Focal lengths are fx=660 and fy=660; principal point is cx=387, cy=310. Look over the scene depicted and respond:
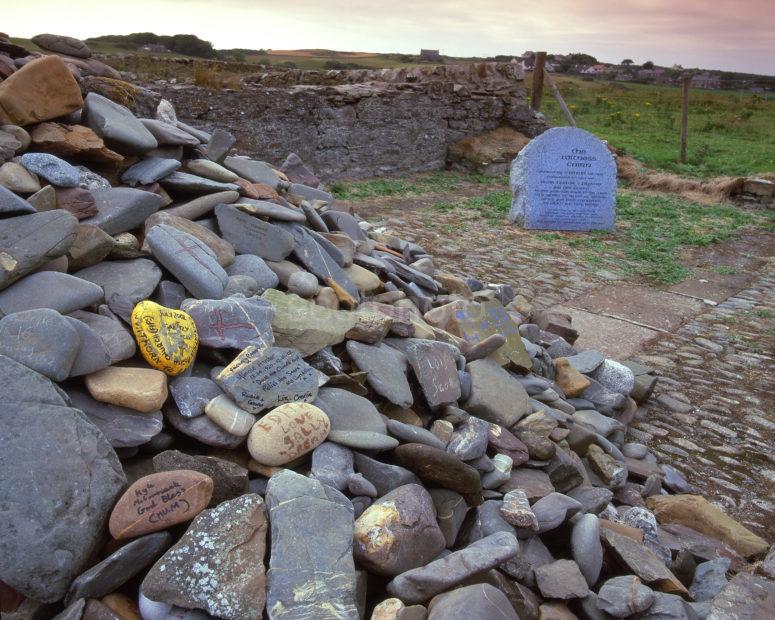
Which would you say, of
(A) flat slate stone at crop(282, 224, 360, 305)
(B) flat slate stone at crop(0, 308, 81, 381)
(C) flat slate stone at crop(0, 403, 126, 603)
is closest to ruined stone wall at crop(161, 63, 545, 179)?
(A) flat slate stone at crop(282, 224, 360, 305)

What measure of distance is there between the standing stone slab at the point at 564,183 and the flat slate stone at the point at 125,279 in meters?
6.66

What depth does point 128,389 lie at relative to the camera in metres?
2.29

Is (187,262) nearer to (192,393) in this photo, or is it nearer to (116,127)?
(192,393)

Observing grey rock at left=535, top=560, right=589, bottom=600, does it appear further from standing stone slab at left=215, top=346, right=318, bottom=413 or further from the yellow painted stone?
the yellow painted stone

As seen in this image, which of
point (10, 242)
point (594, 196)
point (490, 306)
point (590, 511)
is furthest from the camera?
point (594, 196)

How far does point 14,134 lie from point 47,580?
2339mm

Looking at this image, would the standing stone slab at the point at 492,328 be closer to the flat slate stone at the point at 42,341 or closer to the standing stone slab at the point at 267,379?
the standing stone slab at the point at 267,379

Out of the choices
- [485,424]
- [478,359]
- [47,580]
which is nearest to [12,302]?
[47,580]

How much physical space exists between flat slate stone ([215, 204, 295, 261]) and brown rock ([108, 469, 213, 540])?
1.77 meters

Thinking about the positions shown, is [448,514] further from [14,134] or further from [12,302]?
[14,134]

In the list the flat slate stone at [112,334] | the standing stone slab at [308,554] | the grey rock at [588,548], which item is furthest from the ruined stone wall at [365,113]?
the grey rock at [588,548]

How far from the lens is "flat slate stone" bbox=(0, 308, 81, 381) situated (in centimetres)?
214

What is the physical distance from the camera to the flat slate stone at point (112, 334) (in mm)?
2443

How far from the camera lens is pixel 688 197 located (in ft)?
37.3
